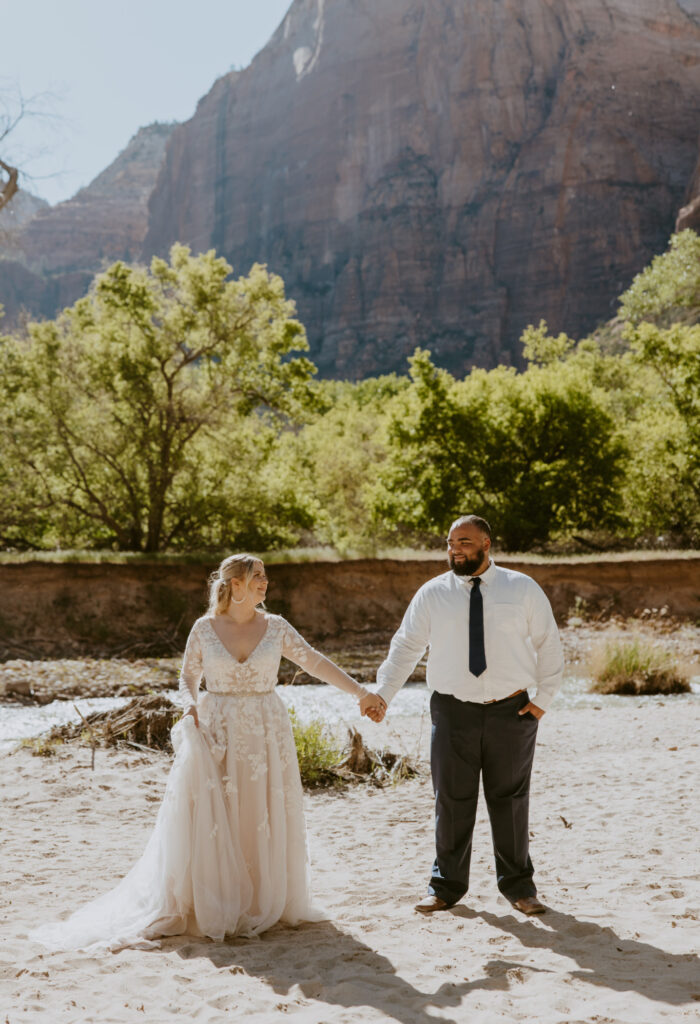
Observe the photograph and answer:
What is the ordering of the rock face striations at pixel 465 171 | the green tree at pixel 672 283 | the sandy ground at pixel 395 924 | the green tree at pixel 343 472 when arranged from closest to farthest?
the sandy ground at pixel 395 924 < the green tree at pixel 343 472 < the green tree at pixel 672 283 < the rock face striations at pixel 465 171

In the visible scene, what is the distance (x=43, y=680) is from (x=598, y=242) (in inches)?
4099

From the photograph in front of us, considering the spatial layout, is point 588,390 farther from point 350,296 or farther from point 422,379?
point 350,296

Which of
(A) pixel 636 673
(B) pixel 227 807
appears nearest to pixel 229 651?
(B) pixel 227 807

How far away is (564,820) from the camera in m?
7.12

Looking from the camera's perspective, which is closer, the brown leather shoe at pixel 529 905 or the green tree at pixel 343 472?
the brown leather shoe at pixel 529 905

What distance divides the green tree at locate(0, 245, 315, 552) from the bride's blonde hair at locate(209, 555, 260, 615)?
21236mm

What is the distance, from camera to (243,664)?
15.7 feet

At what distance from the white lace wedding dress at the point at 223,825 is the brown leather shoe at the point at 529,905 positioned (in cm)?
110

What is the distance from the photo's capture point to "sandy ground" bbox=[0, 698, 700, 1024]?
3.68 meters

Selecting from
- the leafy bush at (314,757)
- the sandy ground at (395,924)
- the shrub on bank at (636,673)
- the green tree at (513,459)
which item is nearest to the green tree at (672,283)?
the green tree at (513,459)

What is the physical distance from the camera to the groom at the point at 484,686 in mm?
4773

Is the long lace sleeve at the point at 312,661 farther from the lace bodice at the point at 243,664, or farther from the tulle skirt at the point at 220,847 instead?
the tulle skirt at the point at 220,847

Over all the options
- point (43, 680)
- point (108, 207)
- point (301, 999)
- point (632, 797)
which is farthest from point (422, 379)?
point (108, 207)

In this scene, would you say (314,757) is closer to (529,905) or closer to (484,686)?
(529,905)
